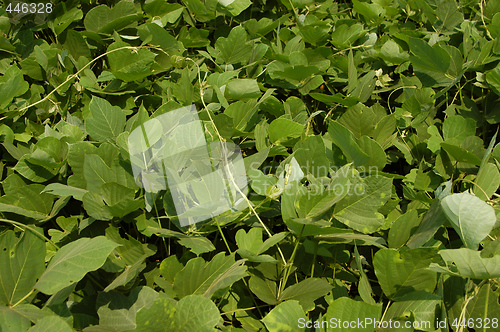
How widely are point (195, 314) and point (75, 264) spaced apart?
200 millimetres

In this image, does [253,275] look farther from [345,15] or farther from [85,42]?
[345,15]

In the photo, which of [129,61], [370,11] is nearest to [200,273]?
[129,61]

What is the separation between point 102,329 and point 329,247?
456mm

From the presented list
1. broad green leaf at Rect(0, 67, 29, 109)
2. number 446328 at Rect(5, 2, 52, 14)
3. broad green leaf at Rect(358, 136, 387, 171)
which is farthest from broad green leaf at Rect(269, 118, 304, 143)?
number 446328 at Rect(5, 2, 52, 14)

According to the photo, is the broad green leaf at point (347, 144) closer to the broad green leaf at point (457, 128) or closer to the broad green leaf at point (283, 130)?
the broad green leaf at point (283, 130)

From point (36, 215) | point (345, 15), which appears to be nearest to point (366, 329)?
point (36, 215)

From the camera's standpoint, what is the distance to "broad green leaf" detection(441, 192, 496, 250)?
2.11 ft

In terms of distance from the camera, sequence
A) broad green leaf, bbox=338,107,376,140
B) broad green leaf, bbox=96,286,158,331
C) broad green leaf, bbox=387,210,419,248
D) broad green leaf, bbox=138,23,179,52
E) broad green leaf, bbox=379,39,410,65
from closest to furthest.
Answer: broad green leaf, bbox=96,286,158,331 < broad green leaf, bbox=387,210,419,248 < broad green leaf, bbox=338,107,376,140 < broad green leaf, bbox=138,23,179,52 < broad green leaf, bbox=379,39,410,65

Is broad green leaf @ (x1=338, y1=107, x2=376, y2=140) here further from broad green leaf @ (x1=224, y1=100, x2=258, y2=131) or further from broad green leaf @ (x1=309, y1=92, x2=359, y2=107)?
broad green leaf @ (x1=224, y1=100, x2=258, y2=131)

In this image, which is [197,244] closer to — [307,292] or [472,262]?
[307,292]

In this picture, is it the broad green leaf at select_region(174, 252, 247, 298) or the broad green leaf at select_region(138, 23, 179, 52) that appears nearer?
the broad green leaf at select_region(174, 252, 247, 298)

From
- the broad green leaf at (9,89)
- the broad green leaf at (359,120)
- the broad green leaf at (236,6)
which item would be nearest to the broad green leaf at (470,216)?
the broad green leaf at (359,120)

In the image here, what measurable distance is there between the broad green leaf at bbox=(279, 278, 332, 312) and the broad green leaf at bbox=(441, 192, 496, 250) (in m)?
0.26

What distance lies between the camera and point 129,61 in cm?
102
